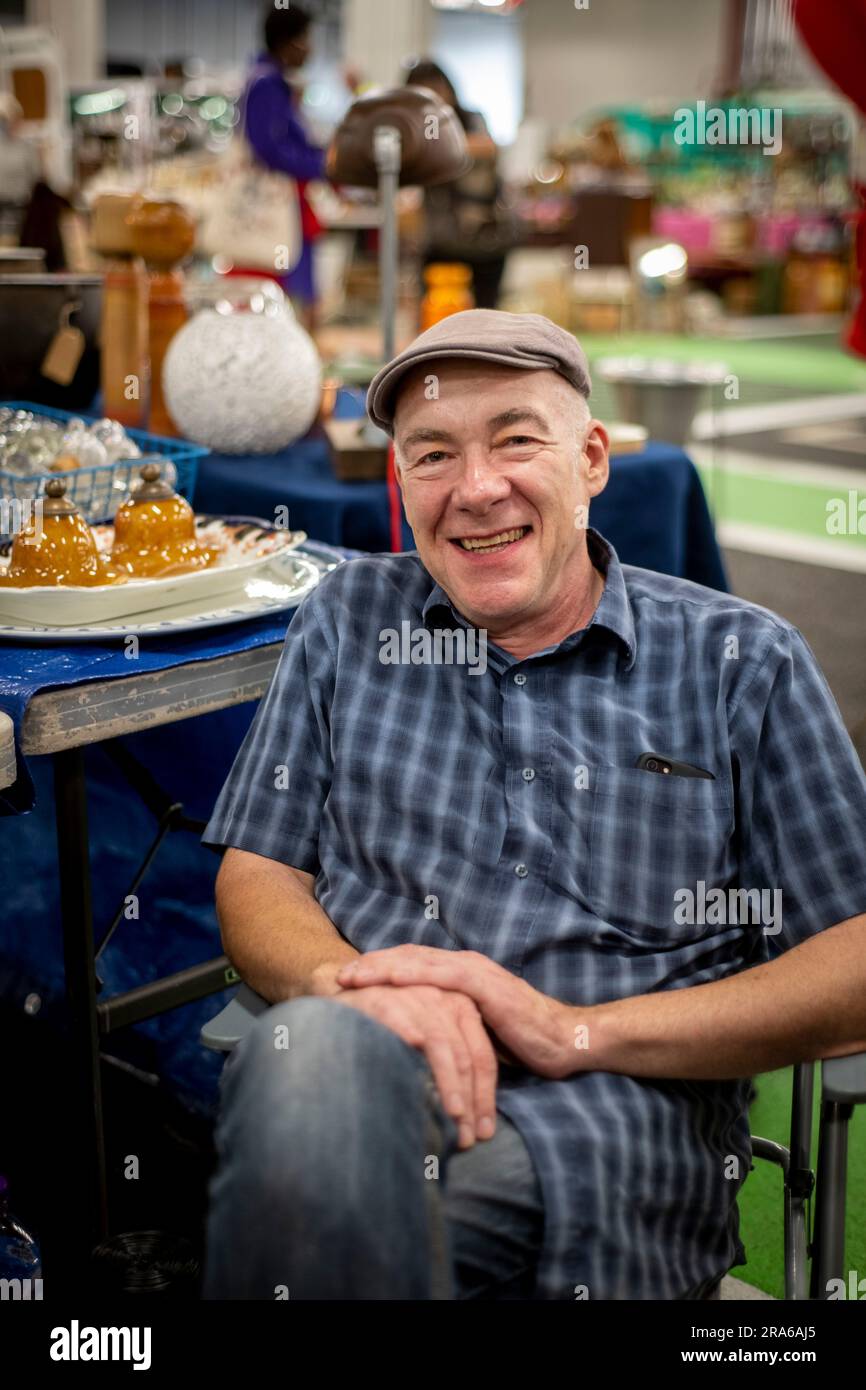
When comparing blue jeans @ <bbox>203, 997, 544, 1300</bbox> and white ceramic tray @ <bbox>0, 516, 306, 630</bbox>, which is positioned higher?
white ceramic tray @ <bbox>0, 516, 306, 630</bbox>

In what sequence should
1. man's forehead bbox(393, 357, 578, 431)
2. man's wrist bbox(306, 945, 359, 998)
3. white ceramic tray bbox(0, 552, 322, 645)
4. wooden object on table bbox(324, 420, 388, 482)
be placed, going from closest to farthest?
man's wrist bbox(306, 945, 359, 998)
man's forehead bbox(393, 357, 578, 431)
white ceramic tray bbox(0, 552, 322, 645)
wooden object on table bbox(324, 420, 388, 482)

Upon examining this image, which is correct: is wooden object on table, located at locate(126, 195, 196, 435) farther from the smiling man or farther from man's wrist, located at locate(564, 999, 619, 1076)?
man's wrist, located at locate(564, 999, 619, 1076)

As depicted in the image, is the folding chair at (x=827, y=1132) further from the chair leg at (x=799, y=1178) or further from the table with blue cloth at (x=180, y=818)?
the table with blue cloth at (x=180, y=818)

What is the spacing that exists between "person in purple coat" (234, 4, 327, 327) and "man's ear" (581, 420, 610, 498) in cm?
411

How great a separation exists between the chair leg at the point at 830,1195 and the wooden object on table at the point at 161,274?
1.87m

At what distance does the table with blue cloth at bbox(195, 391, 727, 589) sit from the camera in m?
2.33

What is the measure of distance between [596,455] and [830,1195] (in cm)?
76

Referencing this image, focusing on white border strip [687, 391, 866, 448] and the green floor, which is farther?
white border strip [687, 391, 866, 448]

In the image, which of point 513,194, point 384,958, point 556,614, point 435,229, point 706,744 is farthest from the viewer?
point 513,194

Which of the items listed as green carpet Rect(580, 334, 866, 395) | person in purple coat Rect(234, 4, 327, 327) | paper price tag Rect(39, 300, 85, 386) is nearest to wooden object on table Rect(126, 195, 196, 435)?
paper price tag Rect(39, 300, 85, 386)

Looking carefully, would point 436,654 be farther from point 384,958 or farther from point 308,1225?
point 308,1225

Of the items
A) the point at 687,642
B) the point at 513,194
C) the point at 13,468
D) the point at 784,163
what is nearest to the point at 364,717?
the point at 687,642

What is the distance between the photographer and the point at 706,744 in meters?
1.35
